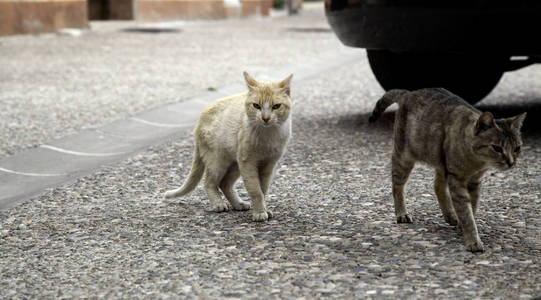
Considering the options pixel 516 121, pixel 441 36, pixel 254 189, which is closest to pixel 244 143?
pixel 254 189

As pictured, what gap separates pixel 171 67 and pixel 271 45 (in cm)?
340

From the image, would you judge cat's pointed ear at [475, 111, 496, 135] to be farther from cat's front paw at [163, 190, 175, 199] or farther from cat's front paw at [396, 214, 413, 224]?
cat's front paw at [163, 190, 175, 199]

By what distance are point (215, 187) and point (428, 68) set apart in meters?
2.66

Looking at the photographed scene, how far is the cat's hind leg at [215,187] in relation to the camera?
3.72 m

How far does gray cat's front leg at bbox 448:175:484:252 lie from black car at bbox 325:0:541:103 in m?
1.95

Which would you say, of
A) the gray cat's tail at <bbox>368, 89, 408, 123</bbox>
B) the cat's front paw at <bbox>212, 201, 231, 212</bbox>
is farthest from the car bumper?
the cat's front paw at <bbox>212, 201, 231, 212</bbox>

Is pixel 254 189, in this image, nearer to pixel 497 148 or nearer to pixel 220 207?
pixel 220 207

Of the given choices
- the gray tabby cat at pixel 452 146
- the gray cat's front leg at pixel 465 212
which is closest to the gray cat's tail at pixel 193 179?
the gray tabby cat at pixel 452 146

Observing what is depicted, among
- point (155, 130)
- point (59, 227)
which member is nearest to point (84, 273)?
point (59, 227)

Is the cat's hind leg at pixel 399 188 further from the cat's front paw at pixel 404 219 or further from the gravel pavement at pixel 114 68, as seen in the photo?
the gravel pavement at pixel 114 68

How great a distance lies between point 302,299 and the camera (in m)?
2.55

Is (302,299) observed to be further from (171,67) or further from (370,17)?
(171,67)

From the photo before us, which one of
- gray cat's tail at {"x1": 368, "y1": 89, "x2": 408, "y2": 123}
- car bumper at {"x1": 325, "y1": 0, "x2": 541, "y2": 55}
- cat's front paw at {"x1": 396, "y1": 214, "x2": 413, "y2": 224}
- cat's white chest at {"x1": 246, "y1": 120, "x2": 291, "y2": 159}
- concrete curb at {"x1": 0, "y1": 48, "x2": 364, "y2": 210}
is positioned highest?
car bumper at {"x1": 325, "y1": 0, "x2": 541, "y2": 55}

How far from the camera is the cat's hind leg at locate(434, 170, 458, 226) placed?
338 centimetres
